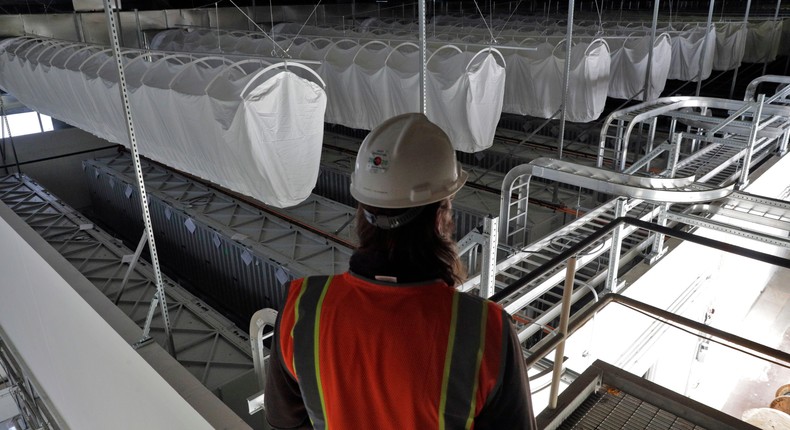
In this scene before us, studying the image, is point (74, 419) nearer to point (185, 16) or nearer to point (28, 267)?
point (28, 267)

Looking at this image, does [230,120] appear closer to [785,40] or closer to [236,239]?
[236,239]

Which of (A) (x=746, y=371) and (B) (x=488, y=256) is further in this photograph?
(A) (x=746, y=371)

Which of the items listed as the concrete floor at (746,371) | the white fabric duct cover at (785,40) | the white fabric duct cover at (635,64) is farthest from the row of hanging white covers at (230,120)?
the white fabric duct cover at (785,40)

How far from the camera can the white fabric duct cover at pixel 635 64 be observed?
11070 millimetres

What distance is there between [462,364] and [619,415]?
2.59 metres

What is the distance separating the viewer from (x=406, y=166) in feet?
5.65

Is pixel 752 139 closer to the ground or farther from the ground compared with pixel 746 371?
farther from the ground

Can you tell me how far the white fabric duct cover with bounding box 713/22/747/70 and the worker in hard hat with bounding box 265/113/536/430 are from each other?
1507 centimetres

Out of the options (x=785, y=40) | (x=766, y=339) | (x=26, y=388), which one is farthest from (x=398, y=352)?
(x=785, y=40)

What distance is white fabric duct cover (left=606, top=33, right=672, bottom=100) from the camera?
11070mm

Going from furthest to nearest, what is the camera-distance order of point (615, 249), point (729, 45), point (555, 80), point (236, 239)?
point (729, 45), point (236, 239), point (555, 80), point (615, 249)

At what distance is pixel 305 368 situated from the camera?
5.35 ft

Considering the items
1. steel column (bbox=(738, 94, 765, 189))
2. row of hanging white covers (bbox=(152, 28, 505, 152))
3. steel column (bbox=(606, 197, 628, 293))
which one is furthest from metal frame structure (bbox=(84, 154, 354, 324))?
steel column (bbox=(738, 94, 765, 189))

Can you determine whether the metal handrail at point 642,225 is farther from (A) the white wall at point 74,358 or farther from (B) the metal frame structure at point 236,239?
(B) the metal frame structure at point 236,239
